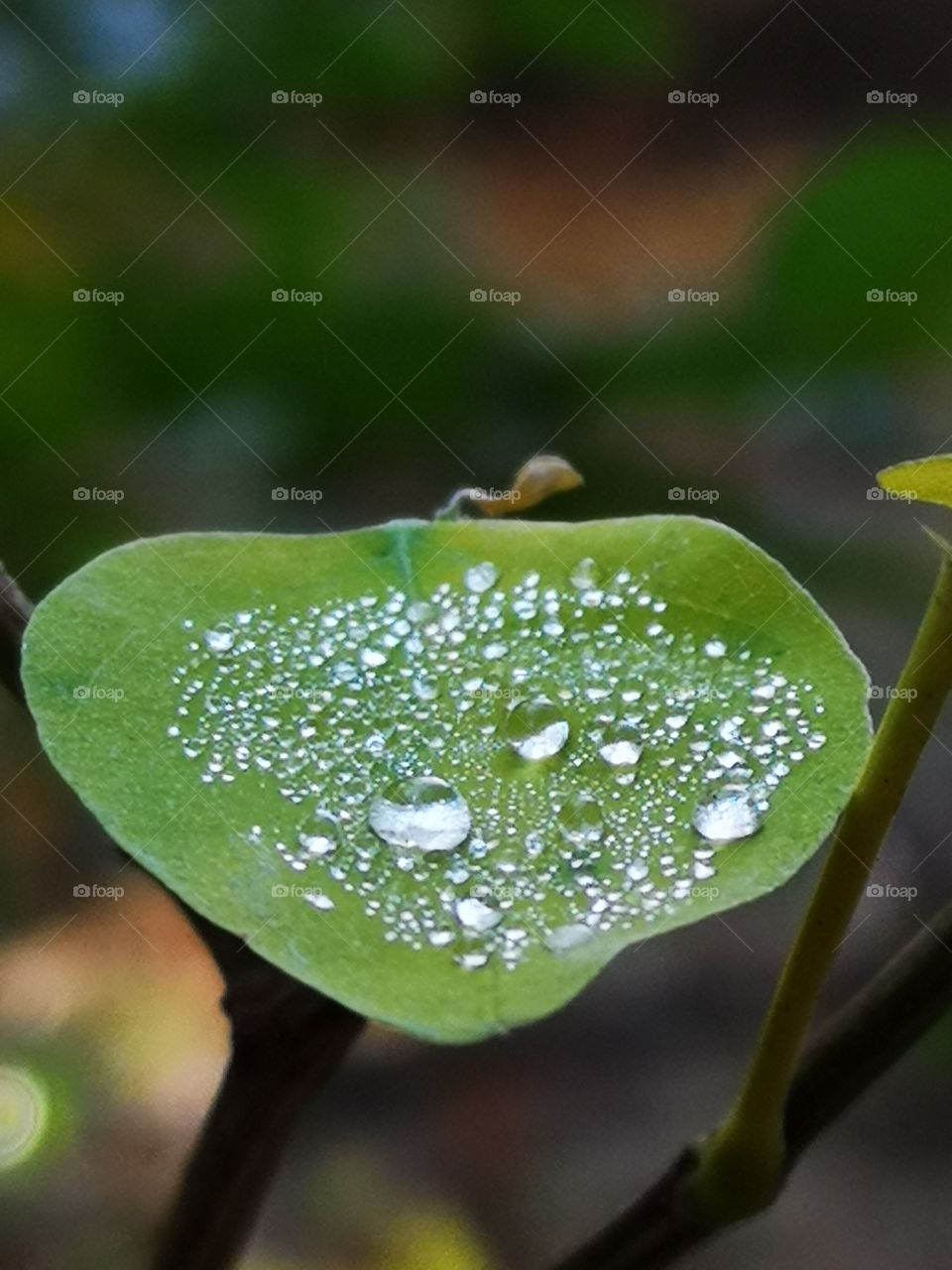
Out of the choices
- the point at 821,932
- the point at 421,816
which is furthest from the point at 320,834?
the point at 821,932

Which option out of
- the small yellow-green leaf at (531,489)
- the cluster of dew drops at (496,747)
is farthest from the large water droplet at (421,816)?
the small yellow-green leaf at (531,489)

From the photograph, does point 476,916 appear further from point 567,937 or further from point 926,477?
point 926,477

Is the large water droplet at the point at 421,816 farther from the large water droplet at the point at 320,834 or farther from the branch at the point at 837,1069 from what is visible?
the branch at the point at 837,1069

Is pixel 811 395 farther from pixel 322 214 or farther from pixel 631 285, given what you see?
pixel 322 214

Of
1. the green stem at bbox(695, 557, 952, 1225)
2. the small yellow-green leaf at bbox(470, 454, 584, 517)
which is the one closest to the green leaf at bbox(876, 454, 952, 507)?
the green stem at bbox(695, 557, 952, 1225)

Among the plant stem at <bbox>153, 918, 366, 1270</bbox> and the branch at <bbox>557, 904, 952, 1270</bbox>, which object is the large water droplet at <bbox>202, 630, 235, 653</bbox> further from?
the branch at <bbox>557, 904, 952, 1270</bbox>
